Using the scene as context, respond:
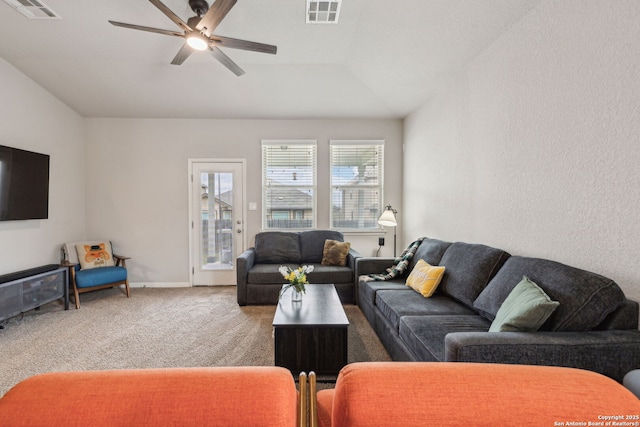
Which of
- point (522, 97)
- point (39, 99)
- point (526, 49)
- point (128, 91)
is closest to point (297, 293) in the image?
point (522, 97)

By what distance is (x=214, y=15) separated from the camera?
2.07 meters

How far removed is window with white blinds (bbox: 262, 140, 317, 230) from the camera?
181 inches

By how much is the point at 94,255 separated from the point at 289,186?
3.04 metres

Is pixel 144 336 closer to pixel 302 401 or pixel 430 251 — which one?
pixel 302 401

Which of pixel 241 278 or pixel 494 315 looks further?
pixel 241 278

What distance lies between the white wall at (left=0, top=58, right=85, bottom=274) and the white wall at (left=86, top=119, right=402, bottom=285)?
21 centimetres

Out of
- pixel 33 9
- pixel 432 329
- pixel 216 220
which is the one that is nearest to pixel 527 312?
pixel 432 329

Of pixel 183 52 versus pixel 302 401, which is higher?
pixel 183 52

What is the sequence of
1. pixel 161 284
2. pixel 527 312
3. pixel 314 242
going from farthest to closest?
pixel 161 284, pixel 314 242, pixel 527 312

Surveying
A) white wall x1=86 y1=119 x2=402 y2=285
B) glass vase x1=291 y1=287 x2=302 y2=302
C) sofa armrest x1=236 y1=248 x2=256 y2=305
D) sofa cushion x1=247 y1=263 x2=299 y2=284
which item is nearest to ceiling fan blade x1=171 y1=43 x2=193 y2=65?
white wall x1=86 y1=119 x2=402 y2=285

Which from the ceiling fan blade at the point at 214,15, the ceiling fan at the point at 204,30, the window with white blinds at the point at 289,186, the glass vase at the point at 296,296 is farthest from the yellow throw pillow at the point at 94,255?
the ceiling fan blade at the point at 214,15

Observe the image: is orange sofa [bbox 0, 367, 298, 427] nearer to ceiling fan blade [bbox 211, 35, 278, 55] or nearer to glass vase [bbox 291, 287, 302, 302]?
glass vase [bbox 291, 287, 302, 302]

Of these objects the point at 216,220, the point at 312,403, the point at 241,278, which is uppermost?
the point at 216,220

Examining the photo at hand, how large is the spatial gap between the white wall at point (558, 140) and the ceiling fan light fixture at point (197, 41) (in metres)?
2.54
